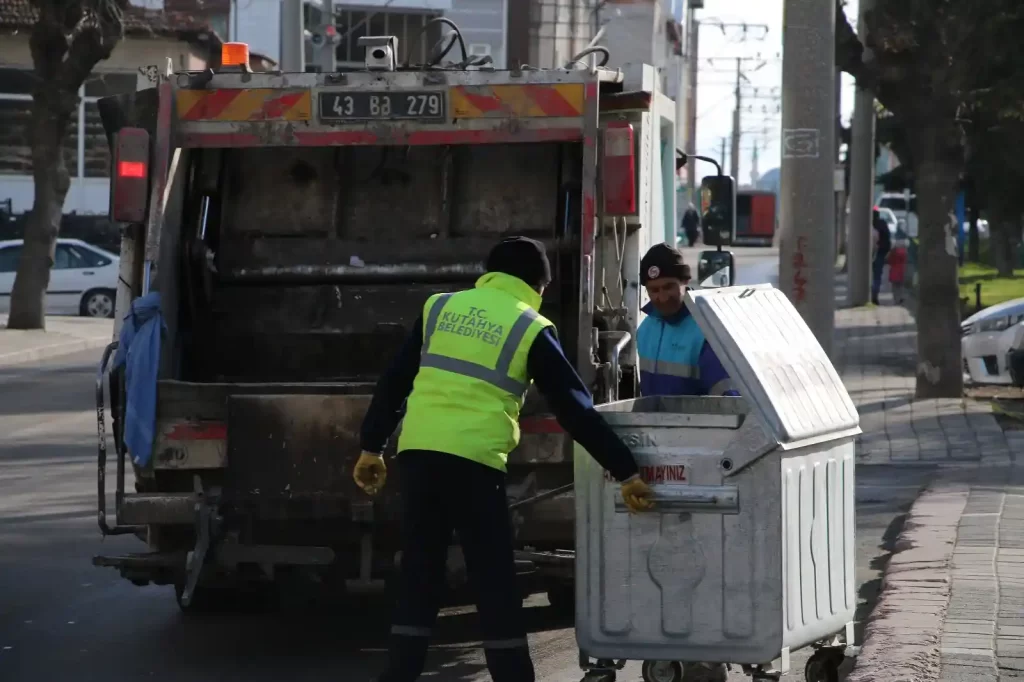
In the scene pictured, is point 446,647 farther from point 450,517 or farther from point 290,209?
point 290,209

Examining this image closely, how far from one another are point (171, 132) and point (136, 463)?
1.46m

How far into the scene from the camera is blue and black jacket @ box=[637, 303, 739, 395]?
613 cm

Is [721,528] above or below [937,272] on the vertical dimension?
below

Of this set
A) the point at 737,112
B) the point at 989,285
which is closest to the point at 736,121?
the point at 737,112

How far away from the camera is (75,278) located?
27.6 meters

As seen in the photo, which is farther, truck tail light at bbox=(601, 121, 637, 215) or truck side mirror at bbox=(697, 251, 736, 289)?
truck side mirror at bbox=(697, 251, 736, 289)

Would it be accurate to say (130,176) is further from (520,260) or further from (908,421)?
(908,421)

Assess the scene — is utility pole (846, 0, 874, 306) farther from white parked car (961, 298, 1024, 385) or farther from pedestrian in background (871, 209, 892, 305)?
white parked car (961, 298, 1024, 385)

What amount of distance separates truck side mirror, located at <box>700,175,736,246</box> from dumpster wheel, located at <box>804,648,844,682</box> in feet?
14.1

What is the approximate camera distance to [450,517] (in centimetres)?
545

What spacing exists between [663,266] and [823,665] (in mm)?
1485

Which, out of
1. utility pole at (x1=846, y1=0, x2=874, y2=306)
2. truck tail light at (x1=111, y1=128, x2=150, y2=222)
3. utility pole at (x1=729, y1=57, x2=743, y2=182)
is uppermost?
utility pole at (x1=729, y1=57, x2=743, y2=182)

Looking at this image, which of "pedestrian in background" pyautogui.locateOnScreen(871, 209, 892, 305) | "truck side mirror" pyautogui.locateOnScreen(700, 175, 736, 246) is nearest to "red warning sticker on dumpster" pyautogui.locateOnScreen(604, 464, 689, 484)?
"truck side mirror" pyautogui.locateOnScreen(700, 175, 736, 246)

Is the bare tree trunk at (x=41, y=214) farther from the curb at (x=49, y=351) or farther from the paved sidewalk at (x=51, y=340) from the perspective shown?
the curb at (x=49, y=351)
